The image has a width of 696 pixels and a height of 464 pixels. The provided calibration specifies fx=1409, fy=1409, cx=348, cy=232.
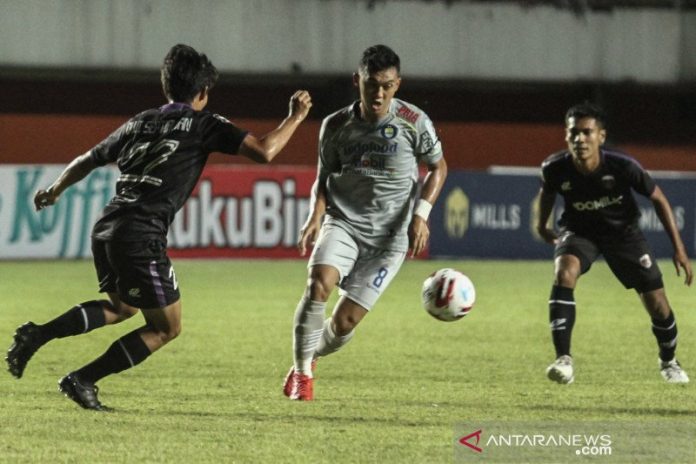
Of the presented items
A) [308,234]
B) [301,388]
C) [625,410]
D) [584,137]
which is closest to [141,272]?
[308,234]

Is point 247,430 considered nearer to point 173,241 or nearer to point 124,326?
point 124,326

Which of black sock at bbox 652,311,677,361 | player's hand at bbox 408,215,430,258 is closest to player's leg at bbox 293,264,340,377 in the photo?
player's hand at bbox 408,215,430,258

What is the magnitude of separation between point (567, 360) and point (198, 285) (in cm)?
861

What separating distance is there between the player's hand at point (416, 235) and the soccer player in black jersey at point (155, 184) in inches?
39.0

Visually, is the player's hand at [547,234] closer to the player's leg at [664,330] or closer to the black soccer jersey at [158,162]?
the player's leg at [664,330]

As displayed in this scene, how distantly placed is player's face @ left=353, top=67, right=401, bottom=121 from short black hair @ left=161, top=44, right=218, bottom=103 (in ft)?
3.17

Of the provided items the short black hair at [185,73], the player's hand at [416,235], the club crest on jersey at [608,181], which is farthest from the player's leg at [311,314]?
the club crest on jersey at [608,181]

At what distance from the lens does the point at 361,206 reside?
8.04 m

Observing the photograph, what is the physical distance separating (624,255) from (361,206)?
6.09ft

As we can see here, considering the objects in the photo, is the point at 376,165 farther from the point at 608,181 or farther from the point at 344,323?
the point at 608,181

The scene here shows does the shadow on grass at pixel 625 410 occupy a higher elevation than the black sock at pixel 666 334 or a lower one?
higher

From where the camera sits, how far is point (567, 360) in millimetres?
8609

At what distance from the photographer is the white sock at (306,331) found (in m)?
7.80

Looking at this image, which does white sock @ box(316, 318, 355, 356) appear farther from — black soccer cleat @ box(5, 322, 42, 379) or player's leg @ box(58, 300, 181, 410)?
black soccer cleat @ box(5, 322, 42, 379)
